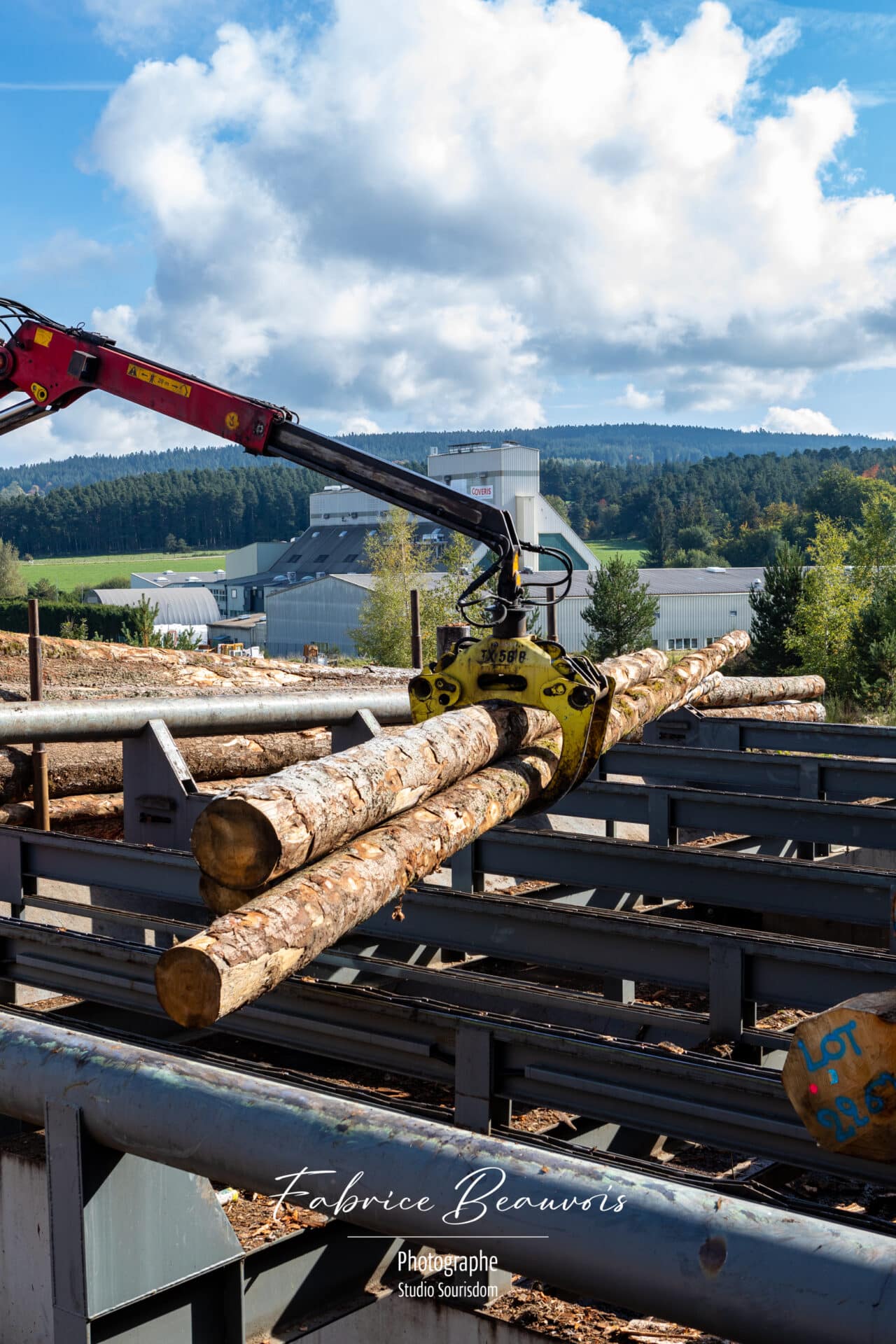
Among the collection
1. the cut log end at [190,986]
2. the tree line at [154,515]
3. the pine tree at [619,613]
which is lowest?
the cut log end at [190,986]

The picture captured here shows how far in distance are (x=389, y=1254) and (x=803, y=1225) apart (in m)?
2.51

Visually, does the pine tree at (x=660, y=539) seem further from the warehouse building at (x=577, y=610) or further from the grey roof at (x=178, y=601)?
the warehouse building at (x=577, y=610)

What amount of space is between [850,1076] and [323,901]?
1.64 meters

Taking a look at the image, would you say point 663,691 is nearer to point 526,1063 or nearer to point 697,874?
point 697,874

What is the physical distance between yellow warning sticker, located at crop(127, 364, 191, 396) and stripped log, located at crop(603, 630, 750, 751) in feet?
14.0

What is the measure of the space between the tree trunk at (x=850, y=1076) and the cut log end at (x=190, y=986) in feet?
4.79

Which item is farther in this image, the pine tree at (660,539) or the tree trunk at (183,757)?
the pine tree at (660,539)

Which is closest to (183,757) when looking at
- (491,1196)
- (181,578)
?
(491,1196)

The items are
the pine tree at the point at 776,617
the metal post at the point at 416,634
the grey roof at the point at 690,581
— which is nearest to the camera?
the metal post at the point at 416,634

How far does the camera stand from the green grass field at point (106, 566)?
125750 mm

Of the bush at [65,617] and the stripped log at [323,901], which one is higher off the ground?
the bush at [65,617]

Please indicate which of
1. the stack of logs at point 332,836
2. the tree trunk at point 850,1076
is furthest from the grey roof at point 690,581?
the tree trunk at point 850,1076

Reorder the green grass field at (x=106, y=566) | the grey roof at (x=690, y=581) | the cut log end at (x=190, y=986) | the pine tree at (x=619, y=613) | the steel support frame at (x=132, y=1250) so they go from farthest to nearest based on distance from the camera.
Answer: the green grass field at (x=106, y=566) → the grey roof at (x=690, y=581) → the pine tree at (x=619, y=613) → the cut log end at (x=190, y=986) → the steel support frame at (x=132, y=1250)

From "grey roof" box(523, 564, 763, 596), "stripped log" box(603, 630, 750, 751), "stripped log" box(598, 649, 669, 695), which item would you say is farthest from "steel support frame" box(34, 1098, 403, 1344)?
"grey roof" box(523, 564, 763, 596)
